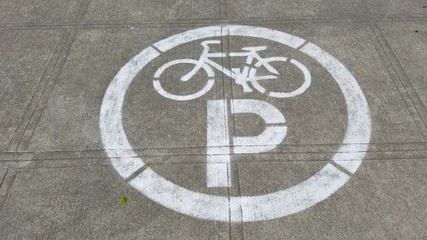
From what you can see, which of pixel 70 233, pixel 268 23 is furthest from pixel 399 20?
pixel 70 233

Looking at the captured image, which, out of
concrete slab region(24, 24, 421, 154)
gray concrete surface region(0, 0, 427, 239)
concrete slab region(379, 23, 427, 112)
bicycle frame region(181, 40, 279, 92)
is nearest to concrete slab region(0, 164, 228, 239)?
gray concrete surface region(0, 0, 427, 239)

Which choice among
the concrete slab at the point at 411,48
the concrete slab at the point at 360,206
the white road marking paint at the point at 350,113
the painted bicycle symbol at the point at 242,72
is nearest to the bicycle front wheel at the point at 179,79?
the painted bicycle symbol at the point at 242,72

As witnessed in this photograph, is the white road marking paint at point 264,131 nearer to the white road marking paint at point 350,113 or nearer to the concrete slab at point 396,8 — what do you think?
the white road marking paint at point 350,113

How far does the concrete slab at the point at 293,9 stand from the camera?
6.25m

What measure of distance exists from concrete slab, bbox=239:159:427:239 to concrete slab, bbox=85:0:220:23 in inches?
125

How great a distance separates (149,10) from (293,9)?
90.6 inches

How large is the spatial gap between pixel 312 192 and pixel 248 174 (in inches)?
25.0

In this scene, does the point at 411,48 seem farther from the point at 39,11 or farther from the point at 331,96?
the point at 39,11

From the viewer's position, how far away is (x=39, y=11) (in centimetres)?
648

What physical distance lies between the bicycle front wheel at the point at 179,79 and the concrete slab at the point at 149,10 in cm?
125

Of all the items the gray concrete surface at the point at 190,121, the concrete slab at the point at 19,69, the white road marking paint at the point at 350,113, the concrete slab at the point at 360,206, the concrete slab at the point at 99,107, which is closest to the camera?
the concrete slab at the point at 360,206

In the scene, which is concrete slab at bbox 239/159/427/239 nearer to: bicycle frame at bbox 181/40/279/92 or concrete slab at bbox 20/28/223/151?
concrete slab at bbox 20/28/223/151

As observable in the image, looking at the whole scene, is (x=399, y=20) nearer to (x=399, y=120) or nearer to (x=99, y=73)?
(x=399, y=120)

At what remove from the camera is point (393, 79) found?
5.05 m
